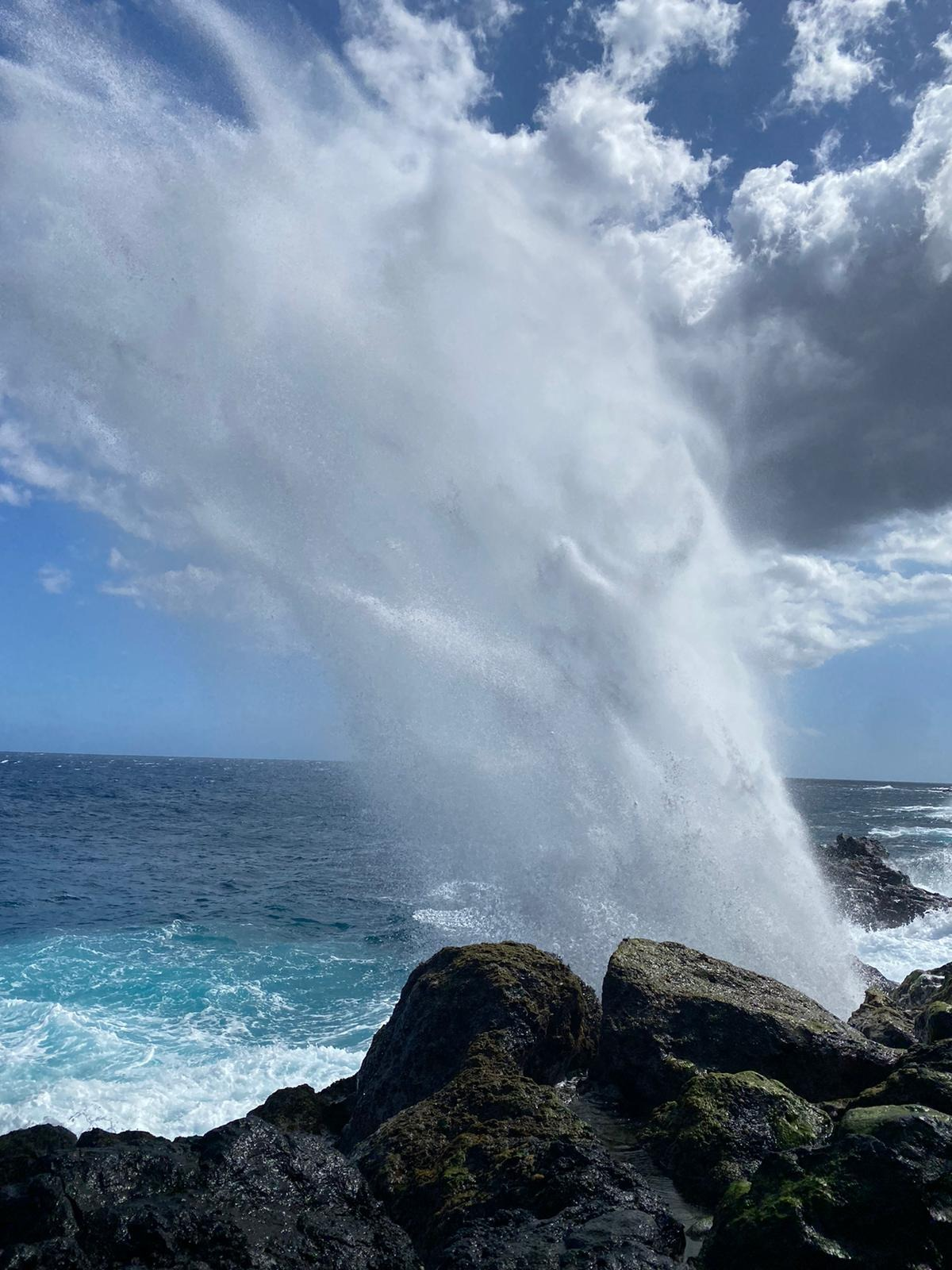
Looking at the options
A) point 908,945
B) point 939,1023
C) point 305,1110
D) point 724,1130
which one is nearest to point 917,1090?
point 724,1130

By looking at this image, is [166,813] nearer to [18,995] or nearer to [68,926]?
[68,926]

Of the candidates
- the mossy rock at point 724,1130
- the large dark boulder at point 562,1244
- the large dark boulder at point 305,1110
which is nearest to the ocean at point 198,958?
the large dark boulder at point 305,1110

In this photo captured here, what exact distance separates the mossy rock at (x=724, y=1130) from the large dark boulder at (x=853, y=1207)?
1382 mm

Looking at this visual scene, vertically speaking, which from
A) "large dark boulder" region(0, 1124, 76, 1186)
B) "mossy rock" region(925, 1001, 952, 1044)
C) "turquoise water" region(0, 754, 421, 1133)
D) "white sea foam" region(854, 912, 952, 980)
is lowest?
"turquoise water" region(0, 754, 421, 1133)

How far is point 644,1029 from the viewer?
30.8 ft

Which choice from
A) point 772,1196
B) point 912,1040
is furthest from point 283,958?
point 772,1196

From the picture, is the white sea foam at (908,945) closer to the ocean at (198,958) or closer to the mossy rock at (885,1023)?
the ocean at (198,958)

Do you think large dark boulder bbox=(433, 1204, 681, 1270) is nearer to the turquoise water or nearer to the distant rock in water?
the turquoise water

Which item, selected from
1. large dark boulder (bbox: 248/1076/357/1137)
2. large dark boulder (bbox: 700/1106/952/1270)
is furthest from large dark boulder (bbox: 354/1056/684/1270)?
large dark boulder (bbox: 248/1076/357/1137)

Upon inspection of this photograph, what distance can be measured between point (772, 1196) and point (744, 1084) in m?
2.58

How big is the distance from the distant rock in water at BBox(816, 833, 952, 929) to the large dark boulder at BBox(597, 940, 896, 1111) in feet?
64.5

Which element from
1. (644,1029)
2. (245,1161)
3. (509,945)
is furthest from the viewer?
(509,945)

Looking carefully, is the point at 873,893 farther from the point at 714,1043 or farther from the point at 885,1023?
the point at 714,1043

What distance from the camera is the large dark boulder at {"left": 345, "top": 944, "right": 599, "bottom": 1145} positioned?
29.9 ft
